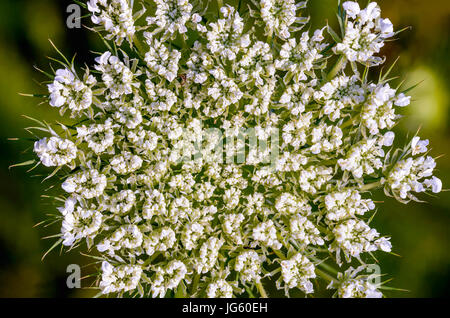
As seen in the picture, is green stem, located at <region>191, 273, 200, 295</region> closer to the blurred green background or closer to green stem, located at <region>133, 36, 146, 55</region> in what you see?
the blurred green background

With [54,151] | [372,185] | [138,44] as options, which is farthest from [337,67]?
[54,151]

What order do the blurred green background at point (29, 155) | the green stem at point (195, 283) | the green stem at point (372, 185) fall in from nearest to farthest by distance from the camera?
the green stem at point (195, 283) → the green stem at point (372, 185) → the blurred green background at point (29, 155)

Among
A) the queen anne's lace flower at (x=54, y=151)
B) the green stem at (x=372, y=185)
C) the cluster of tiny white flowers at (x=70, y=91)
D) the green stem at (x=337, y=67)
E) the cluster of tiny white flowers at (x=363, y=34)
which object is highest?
the cluster of tiny white flowers at (x=363, y=34)

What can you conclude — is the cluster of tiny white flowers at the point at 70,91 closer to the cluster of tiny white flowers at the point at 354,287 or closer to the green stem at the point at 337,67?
the green stem at the point at 337,67

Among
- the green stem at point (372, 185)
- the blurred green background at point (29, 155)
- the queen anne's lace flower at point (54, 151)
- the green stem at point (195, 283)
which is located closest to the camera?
the queen anne's lace flower at point (54, 151)

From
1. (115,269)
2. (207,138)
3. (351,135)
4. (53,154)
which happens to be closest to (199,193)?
(207,138)

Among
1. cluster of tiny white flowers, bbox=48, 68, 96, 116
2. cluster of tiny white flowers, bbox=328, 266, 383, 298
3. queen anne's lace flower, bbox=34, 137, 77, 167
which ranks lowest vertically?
cluster of tiny white flowers, bbox=328, 266, 383, 298

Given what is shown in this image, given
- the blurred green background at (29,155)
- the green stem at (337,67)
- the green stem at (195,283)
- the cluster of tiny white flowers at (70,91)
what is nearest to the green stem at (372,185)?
the blurred green background at (29,155)

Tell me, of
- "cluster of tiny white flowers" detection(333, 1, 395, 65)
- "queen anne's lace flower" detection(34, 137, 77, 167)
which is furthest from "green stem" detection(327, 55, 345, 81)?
"queen anne's lace flower" detection(34, 137, 77, 167)
